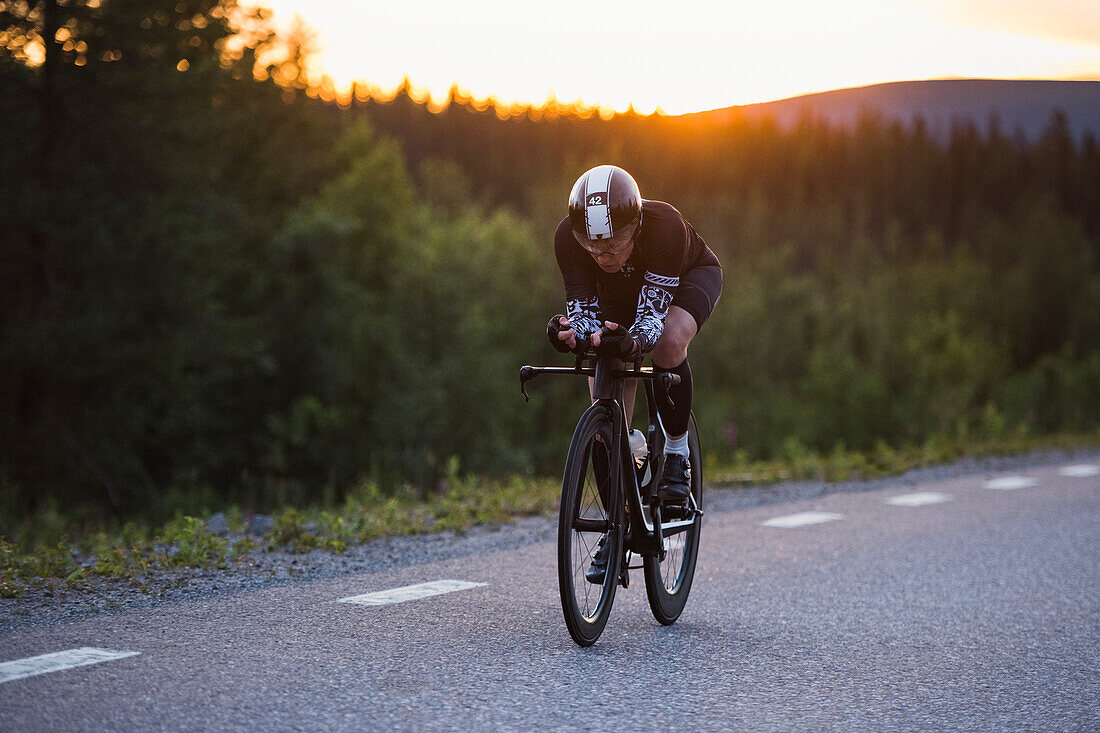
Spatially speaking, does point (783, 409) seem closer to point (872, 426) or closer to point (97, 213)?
point (872, 426)

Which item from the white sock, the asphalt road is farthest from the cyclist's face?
the asphalt road

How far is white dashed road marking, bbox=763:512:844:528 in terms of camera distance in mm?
8266

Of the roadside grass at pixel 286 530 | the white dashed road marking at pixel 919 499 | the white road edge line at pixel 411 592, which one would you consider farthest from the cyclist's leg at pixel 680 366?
the white dashed road marking at pixel 919 499

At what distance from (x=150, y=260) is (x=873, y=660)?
19247 mm

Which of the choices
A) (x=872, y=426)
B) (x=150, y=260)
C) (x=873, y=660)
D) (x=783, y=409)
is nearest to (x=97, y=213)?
(x=150, y=260)

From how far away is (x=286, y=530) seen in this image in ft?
22.3

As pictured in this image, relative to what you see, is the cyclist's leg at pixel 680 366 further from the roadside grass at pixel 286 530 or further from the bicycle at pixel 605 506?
the roadside grass at pixel 286 530

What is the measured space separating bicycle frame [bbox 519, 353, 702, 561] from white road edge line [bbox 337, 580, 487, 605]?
47.3 inches

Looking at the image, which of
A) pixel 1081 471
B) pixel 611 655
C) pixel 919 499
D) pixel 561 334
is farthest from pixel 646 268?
pixel 1081 471

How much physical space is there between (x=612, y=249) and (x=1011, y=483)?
792 centimetres

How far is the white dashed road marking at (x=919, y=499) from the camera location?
9.52 meters

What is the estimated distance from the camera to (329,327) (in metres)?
30.9

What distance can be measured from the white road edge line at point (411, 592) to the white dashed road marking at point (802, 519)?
3270 mm

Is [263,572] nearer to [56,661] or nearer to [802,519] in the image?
[56,661]
